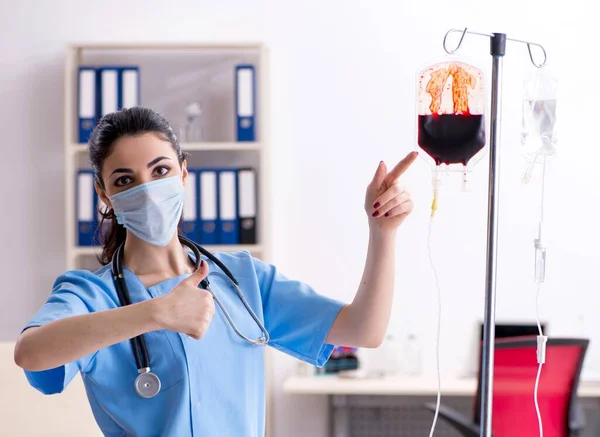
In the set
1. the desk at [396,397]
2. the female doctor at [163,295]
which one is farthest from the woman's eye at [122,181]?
the desk at [396,397]

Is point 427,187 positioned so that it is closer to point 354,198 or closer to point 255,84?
point 354,198

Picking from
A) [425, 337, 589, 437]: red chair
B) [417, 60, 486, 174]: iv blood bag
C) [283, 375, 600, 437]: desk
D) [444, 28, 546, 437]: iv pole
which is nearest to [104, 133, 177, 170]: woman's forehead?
[417, 60, 486, 174]: iv blood bag

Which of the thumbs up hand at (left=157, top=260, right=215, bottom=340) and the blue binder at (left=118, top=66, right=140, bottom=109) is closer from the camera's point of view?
the thumbs up hand at (left=157, top=260, right=215, bottom=340)

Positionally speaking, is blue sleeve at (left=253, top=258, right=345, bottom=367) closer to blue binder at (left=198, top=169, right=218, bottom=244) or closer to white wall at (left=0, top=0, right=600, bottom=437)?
blue binder at (left=198, top=169, right=218, bottom=244)

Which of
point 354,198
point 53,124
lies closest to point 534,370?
point 354,198

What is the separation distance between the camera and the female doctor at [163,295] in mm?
1266

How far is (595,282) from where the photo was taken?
142 inches

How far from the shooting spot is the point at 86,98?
346 cm

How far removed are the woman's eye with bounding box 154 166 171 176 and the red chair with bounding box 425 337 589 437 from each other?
1705 millimetres

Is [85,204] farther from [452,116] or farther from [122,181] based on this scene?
[452,116]

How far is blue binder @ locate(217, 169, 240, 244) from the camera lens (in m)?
3.40

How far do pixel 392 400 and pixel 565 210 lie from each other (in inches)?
44.8

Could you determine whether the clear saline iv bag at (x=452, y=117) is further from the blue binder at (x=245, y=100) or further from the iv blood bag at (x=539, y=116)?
the blue binder at (x=245, y=100)

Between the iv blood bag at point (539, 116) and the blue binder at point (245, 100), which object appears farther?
the blue binder at point (245, 100)
